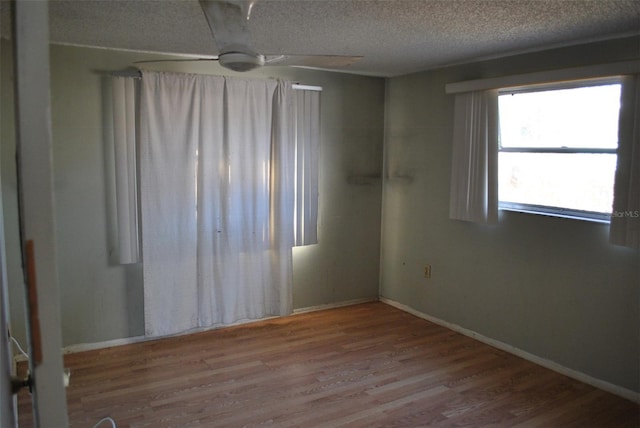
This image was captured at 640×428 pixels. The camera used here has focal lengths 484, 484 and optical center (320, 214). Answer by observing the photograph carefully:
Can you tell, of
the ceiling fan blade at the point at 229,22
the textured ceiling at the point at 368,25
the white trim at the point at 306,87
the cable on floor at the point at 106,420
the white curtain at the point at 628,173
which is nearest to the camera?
the ceiling fan blade at the point at 229,22

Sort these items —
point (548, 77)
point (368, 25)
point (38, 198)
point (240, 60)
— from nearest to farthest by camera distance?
point (38, 198), point (240, 60), point (368, 25), point (548, 77)

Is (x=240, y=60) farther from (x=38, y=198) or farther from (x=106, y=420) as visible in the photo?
(x=106, y=420)

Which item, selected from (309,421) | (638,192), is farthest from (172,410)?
(638,192)

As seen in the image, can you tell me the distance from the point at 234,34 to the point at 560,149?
2394mm

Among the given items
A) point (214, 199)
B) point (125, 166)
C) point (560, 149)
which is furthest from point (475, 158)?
point (125, 166)

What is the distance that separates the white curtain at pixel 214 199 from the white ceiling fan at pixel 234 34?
1.24 metres

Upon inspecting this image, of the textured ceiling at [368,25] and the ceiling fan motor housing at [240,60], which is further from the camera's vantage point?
the textured ceiling at [368,25]

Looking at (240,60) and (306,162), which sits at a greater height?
(240,60)

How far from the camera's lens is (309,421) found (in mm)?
2703

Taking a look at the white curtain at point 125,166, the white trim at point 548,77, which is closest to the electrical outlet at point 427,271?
the white trim at point 548,77

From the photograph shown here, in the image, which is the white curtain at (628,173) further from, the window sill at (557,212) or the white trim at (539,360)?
the white trim at (539,360)

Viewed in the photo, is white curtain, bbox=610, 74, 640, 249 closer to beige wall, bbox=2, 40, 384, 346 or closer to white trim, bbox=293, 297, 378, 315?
beige wall, bbox=2, 40, 384, 346

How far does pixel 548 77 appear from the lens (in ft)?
10.7

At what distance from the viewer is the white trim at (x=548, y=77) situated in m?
A: 2.89
